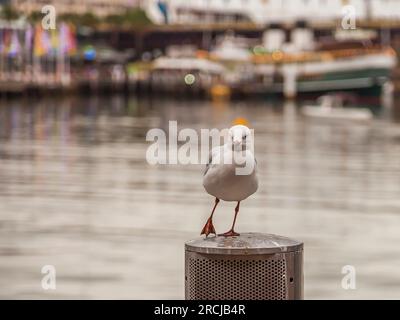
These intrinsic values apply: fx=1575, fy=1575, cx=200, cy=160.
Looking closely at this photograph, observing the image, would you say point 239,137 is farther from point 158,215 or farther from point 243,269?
point 158,215

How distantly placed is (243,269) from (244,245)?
0.58ft

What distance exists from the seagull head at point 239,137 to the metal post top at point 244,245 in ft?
2.22

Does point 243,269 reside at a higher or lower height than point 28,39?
lower

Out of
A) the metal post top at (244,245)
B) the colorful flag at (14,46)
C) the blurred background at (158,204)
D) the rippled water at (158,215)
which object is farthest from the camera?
the colorful flag at (14,46)

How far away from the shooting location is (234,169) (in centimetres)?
1165

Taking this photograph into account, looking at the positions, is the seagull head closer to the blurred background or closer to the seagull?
the seagull

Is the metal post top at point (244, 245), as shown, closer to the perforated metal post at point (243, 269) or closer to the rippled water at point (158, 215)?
the perforated metal post at point (243, 269)

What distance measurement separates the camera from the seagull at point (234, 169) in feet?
37.8

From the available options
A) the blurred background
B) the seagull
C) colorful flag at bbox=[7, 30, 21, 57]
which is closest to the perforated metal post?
the seagull

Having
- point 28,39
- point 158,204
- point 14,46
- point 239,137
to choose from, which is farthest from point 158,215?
point 28,39

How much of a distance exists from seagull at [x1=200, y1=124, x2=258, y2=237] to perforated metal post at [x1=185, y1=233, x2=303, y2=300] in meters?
0.48

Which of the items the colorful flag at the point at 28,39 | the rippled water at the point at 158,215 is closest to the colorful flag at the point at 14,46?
the colorful flag at the point at 28,39

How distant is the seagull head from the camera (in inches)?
451
